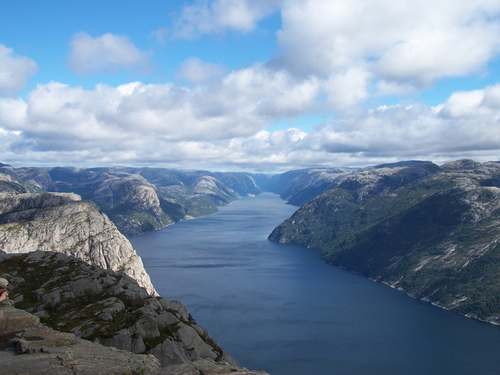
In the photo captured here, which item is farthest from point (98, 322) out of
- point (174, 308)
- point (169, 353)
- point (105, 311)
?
point (174, 308)

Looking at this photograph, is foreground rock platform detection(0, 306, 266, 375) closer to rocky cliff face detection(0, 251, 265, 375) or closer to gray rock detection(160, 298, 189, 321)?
rocky cliff face detection(0, 251, 265, 375)

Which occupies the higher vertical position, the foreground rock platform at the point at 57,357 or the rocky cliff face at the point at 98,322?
the foreground rock platform at the point at 57,357

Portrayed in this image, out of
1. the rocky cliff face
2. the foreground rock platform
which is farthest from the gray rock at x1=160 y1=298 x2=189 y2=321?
the foreground rock platform

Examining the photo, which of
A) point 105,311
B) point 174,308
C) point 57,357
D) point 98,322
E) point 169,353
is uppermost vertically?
point 57,357

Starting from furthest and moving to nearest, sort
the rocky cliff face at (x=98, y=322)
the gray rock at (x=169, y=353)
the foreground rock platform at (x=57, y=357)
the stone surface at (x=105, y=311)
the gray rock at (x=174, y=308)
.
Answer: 1. the gray rock at (x=174, y=308)
2. the stone surface at (x=105, y=311)
3. the gray rock at (x=169, y=353)
4. the rocky cliff face at (x=98, y=322)
5. the foreground rock platform at (x=57, y=357)

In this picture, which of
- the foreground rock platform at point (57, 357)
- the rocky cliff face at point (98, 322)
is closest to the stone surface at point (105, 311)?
the rocky cliff face at point (98, 322)

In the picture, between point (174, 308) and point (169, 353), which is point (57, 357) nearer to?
point (169, 353)

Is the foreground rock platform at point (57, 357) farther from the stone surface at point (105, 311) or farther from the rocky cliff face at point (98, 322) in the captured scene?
the stone surface at point (105, 311)

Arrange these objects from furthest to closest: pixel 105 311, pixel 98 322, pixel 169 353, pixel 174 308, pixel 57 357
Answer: pixel 174 308 < pixel 105 311 < pixel 98 322 < pixel 169 353 < pixel 57 357

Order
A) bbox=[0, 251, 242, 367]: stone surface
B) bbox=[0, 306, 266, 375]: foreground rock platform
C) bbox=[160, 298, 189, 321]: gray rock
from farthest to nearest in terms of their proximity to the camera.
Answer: bbox=[160, 298, 189, 321]: gray rock → bbox=[0, 251, 242, 367]: stone surface → bbox=[0, 306, 266, 375]: foreground rock platform
